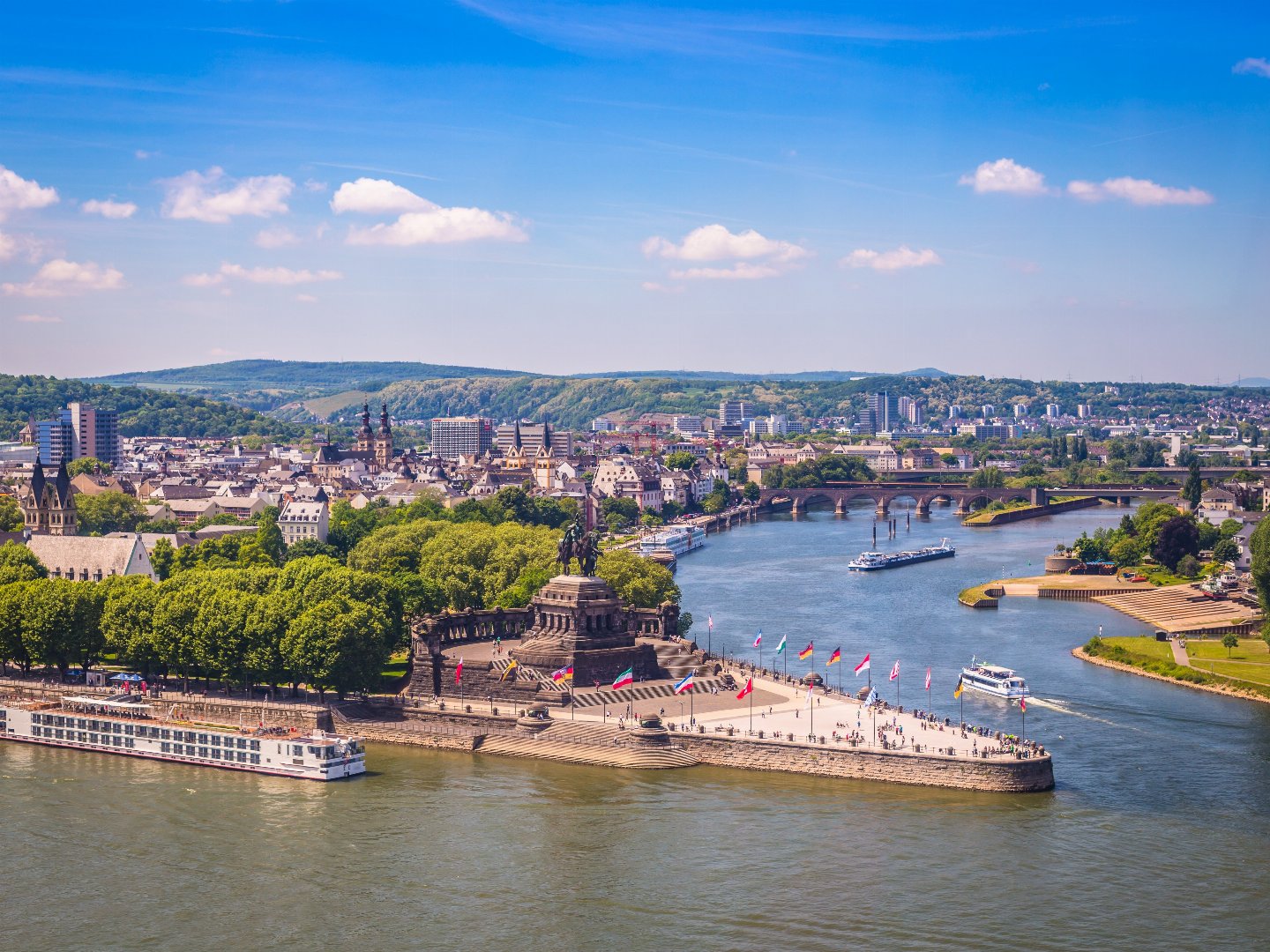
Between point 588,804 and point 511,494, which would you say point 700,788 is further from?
point 511,494

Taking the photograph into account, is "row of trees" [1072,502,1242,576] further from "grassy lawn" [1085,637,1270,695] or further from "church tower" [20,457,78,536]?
"church tower" [20,457,78,536]

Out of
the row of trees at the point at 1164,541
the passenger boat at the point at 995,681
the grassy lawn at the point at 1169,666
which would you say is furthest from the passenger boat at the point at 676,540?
the passenger boat at the point at 995,681

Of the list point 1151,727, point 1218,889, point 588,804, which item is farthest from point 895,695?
point 1218,889

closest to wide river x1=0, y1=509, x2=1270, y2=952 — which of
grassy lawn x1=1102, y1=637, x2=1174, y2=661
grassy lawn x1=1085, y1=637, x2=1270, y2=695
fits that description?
grassy lawn x1=1085, y1=637, x2=1270, y2=695

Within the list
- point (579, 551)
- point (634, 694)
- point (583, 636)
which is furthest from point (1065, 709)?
point (579, 551)

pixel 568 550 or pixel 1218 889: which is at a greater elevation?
pixel 568 550

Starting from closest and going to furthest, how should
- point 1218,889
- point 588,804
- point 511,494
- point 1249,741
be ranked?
point 1218,889 < point 588,804 < point 1249,741 < point 511,494
